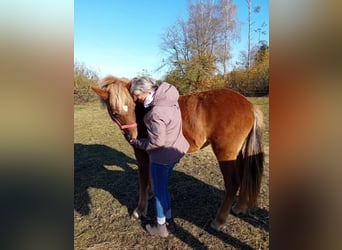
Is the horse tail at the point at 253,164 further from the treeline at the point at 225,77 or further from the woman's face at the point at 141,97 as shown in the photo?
the woman's face at the point at 141,97

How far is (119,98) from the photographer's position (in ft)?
4.00

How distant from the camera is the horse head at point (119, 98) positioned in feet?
4.01

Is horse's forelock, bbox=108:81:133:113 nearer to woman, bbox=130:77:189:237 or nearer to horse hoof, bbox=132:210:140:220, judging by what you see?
woman, bbox=130:77:189:237

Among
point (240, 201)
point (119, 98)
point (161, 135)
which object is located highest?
point (119, 98)

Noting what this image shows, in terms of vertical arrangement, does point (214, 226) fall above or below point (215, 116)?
below

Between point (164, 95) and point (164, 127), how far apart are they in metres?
0.14

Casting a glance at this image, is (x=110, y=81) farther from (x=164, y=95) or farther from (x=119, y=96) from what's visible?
(x=164, y=95)

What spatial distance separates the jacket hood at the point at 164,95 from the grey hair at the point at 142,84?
0.03m

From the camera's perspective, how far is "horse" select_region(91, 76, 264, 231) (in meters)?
1.23

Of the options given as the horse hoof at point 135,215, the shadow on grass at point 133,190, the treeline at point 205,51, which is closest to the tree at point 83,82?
the treeline at point 205,51

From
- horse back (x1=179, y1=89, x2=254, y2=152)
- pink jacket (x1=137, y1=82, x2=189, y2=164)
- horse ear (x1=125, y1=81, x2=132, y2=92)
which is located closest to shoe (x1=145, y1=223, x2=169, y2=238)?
pink jacket (x1=137, y1=82, x2=189, y2=164)

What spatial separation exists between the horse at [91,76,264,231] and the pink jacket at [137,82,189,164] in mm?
132

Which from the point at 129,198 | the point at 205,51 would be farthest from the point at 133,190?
the point at 205,51
